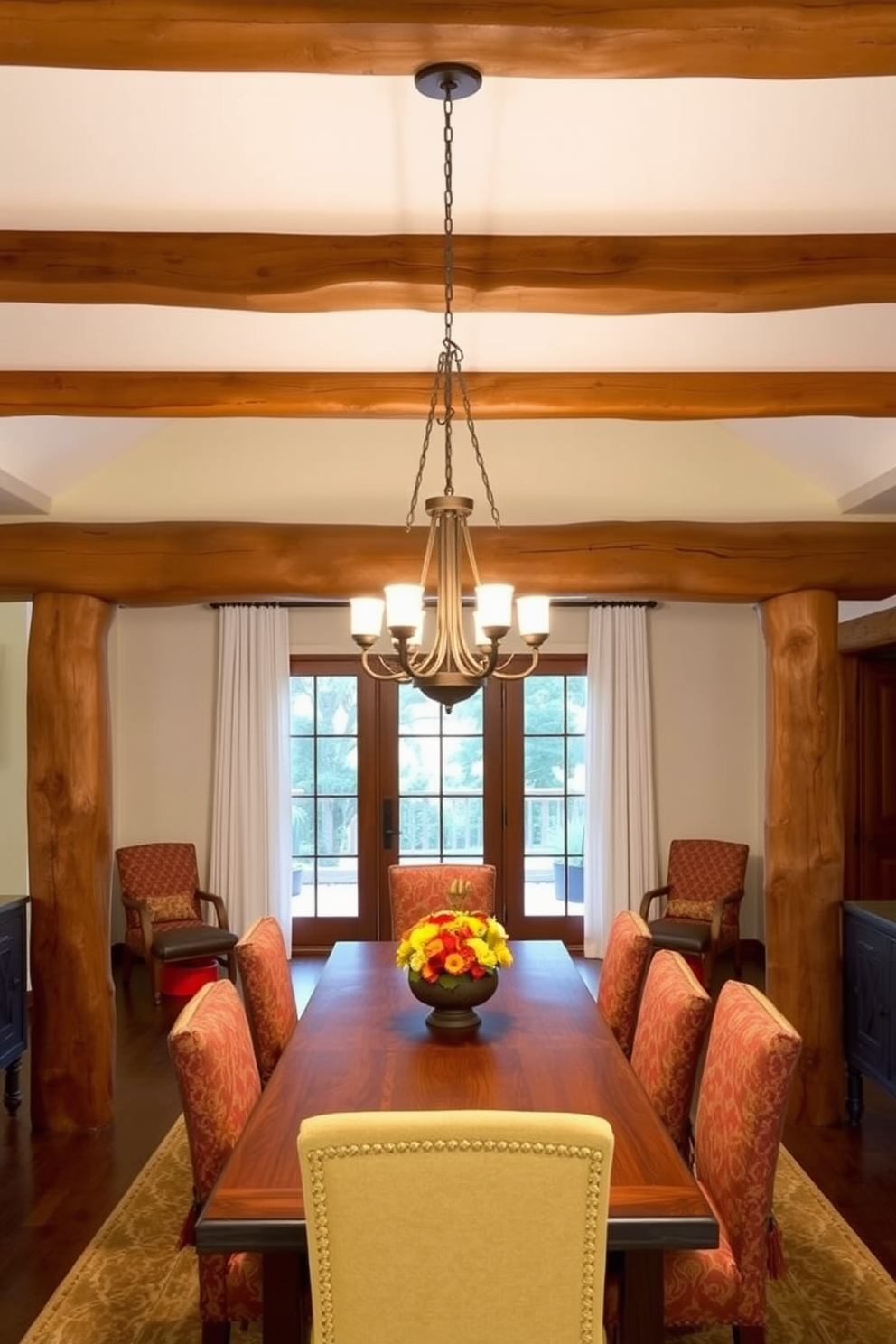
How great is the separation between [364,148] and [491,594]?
106 cm

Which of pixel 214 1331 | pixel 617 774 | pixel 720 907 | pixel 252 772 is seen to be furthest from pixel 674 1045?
pixel 252 772

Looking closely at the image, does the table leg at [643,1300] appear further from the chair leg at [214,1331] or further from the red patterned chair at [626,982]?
the red patterned chair at [626,982]

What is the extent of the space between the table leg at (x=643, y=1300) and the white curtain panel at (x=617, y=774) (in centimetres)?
524

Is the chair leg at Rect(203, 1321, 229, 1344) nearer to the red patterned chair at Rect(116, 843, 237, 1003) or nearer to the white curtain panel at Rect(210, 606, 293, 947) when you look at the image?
the red patterned chair at Rect(116, 843, 237, 1003)

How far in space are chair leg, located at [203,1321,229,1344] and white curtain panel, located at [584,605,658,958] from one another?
5.14m

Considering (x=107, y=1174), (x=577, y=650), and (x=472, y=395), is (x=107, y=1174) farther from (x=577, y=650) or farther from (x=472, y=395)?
(x=577, y=650)

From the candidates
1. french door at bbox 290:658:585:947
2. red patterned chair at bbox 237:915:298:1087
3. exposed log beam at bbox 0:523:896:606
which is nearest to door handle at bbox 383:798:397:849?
french door at bbox 290:658:585:947

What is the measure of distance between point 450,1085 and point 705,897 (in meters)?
4.65

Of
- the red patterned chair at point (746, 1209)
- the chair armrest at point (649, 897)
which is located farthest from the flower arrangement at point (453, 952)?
the chair armrest at point (649, 897)

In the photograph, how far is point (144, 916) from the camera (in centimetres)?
645

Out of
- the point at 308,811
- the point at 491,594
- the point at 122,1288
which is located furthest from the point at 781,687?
the point at 308,811

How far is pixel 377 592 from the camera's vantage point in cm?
463

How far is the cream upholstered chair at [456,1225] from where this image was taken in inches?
64.4

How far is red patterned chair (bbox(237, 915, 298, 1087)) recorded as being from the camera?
3.21 metres
